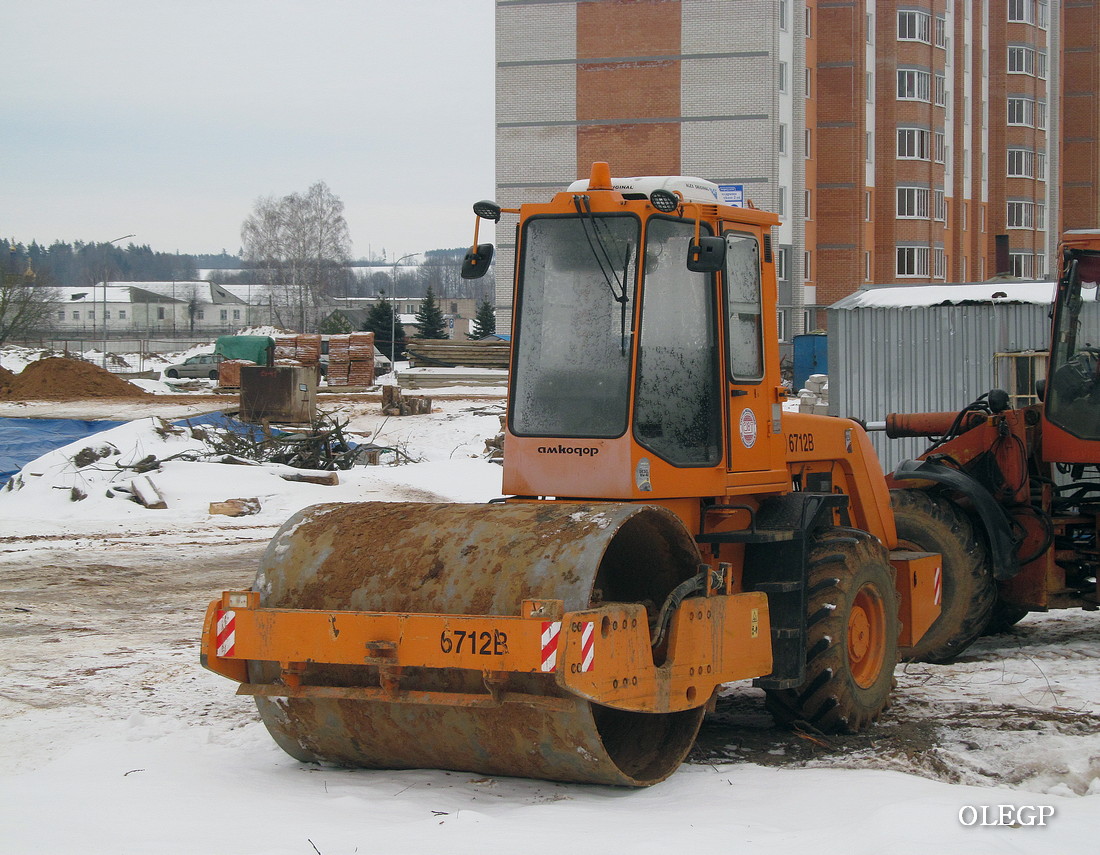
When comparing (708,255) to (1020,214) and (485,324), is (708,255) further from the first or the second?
(1020,214)

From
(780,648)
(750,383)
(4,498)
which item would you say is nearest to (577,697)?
(780,648)

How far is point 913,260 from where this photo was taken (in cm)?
6272

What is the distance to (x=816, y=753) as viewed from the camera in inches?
266

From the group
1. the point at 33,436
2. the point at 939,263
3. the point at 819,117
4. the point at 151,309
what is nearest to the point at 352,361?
the point at 33,436

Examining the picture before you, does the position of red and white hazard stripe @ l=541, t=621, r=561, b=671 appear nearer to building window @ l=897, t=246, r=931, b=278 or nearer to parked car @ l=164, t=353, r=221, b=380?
parked car @ l=164, t=353, r=221, b=380

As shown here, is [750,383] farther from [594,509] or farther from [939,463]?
[939,463]

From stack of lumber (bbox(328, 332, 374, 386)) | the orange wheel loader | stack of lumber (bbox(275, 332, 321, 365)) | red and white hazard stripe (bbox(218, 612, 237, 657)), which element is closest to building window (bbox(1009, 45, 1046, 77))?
stack of lumber (bbox(328, 332, 374, 386))

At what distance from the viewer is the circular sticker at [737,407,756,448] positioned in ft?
22.5

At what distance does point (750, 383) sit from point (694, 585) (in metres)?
1.36

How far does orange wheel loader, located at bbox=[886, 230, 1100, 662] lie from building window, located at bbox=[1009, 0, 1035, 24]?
65167 mm

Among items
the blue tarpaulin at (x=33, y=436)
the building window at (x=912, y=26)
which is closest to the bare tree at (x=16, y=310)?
the blue tarpaulin at (x=33, y=436)

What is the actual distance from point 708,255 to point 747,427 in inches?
47.8

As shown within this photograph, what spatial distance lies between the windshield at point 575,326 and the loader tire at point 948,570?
3.76 metres

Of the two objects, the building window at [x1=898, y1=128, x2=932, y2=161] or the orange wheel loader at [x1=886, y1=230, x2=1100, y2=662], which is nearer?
the orange wheel loader at [x1=886, y1=230, x2=1100, y2=662]
